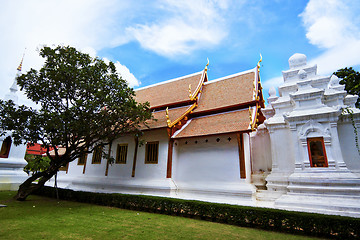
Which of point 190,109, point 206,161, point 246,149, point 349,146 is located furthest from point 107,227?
point 349,146

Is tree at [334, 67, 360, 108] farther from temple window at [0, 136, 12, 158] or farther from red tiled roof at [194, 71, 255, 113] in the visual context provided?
temple window at [0, 136, 12, 158]

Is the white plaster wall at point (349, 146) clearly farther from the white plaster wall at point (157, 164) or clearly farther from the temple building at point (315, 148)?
the white plaster wall at point (157, 164)

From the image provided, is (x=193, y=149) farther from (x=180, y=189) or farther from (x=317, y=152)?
(x=317, y=152)

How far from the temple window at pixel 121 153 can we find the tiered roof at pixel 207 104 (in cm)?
236

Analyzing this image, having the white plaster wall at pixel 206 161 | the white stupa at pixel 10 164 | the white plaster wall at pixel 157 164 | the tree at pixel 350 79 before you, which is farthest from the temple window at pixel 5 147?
the tree at pixel 350 79

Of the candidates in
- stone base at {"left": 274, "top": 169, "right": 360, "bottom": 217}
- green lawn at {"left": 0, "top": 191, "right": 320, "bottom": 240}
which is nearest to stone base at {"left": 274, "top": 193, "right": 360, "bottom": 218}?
stone base at {"left": 274, "top": 169, "right": 360, "bottom": 217}

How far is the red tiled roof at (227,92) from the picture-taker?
10.9 meters

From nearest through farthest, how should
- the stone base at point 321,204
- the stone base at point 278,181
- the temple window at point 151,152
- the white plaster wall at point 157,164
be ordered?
the stone base at point 321,204, the stone base at point 278,181, the white plaster wall at point 157,164, the temple window at point 151,152

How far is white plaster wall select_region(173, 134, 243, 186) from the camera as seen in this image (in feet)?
29.8

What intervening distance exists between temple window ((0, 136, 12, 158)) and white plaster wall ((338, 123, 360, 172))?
17.8 meters

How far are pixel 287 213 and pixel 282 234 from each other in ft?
1.88

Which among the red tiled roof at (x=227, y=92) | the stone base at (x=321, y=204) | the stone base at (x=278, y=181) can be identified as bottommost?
the stone base at (x=321, y=204)

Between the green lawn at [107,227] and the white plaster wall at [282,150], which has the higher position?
the white plaster wall at [282,150]

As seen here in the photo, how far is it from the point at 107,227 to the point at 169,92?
9.28m
